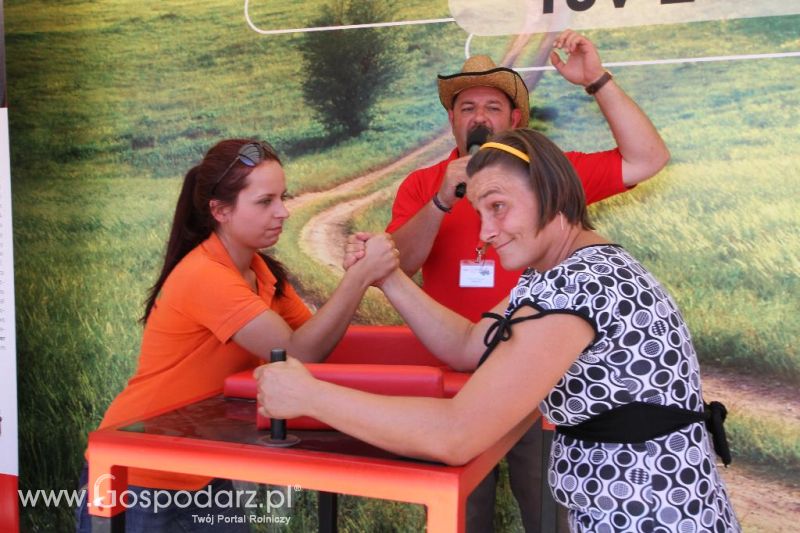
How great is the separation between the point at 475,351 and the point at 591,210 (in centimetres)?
140

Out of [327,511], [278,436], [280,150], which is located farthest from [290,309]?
[280,150]

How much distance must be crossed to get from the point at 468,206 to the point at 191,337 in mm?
1153

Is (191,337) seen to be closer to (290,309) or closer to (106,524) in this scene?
(290,309)

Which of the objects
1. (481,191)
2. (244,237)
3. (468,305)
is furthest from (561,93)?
(481,191)

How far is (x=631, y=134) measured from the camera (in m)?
2.44

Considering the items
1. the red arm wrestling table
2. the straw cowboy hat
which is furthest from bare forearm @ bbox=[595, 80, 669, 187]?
the red arm wrestling table

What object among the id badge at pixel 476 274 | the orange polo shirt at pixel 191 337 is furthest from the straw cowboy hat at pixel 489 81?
the orange polo shirt at pixel 191 337

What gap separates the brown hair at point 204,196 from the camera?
191 centimetres

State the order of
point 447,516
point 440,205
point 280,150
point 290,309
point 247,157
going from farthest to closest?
point 280,150, point 440,205, point 290,309, point 247,157, point 447,516

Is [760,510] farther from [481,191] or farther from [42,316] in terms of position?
[42,316]

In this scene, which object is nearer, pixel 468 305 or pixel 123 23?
pixel 468 305

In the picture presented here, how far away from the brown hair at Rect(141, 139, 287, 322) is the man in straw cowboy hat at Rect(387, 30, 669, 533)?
2.21 ft

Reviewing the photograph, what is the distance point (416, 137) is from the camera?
316 cm

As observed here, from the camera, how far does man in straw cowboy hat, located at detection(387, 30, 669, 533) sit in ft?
7.97
